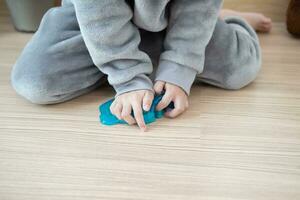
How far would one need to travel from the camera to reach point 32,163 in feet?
2.11

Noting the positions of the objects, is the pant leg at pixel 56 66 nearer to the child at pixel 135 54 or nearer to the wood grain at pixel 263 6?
the child at pixel 135 54

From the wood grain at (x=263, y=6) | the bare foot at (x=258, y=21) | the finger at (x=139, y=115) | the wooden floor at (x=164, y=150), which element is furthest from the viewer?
the wood grain at (x=263, y=6)

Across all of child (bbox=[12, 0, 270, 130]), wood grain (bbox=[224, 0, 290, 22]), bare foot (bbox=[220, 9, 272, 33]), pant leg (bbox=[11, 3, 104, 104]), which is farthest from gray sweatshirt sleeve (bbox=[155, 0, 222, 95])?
wood grain (bbox=[224, 0, 290, 22])

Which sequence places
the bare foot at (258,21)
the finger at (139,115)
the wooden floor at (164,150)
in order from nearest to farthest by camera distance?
the wooden floor at (164,150)
the finger at (139,115)
the bare foot at (258,21)

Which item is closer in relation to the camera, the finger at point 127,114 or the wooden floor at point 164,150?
the wooden floor at point 164,150

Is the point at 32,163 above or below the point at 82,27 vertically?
below

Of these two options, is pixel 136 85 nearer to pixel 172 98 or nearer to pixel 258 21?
pixel 172 98

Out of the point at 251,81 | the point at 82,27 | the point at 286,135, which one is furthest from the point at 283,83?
the point at 82,27

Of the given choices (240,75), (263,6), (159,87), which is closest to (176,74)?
(159,87)

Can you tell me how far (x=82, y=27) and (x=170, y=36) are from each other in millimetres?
158

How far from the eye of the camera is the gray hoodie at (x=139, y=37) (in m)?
0.68

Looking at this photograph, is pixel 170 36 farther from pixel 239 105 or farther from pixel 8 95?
pixel 8 95

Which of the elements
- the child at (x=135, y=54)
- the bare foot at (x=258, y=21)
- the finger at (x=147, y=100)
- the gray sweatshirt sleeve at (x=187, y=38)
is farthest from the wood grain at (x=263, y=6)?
the finger at (x=147, y=100)

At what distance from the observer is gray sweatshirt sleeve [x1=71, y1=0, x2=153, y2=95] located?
2.21 feet
